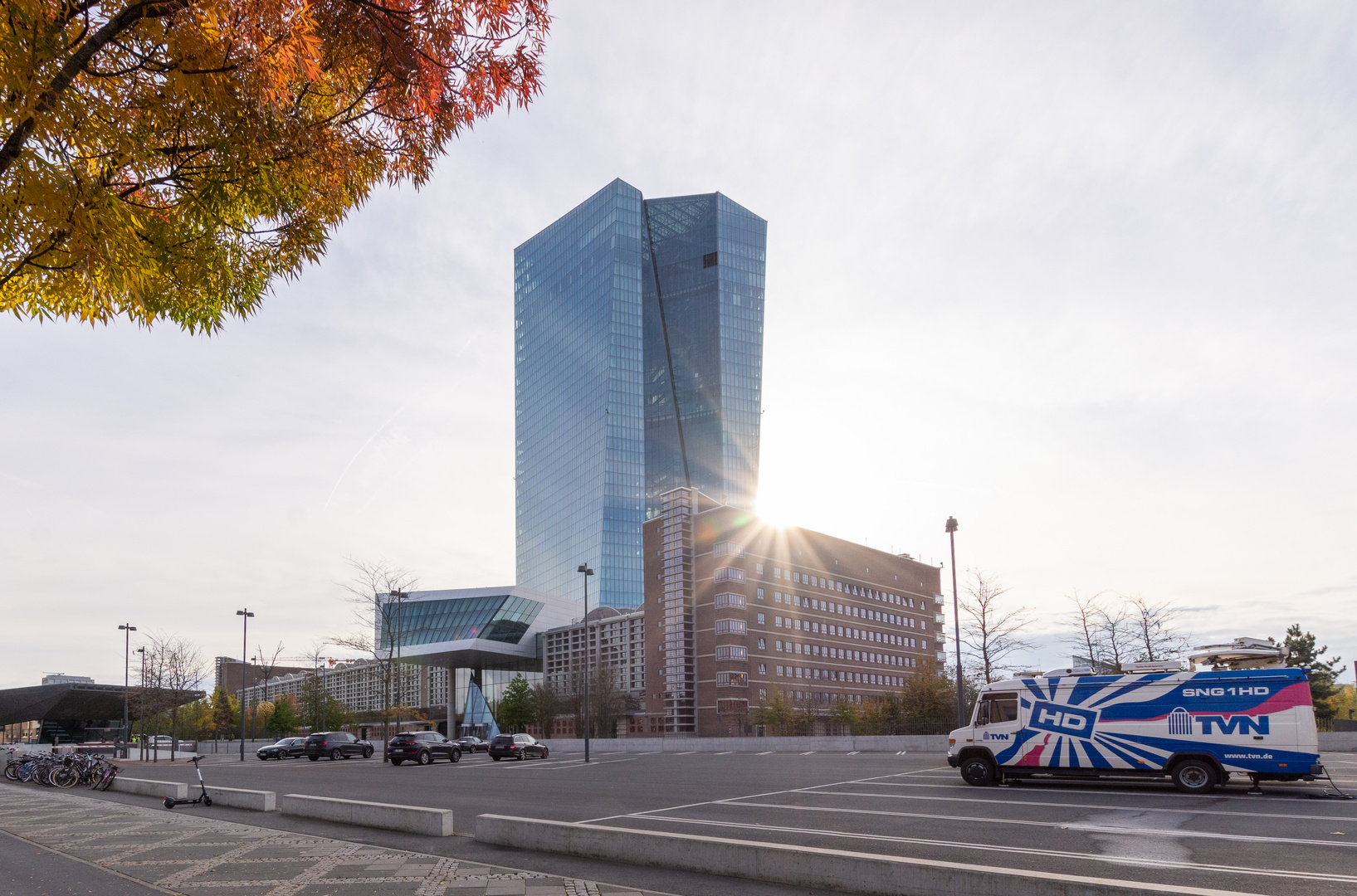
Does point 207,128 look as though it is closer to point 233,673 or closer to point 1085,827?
point 1085,827

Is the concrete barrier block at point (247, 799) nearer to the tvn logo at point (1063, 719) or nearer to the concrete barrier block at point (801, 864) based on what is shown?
the concrete barrier block at point (801, 864)

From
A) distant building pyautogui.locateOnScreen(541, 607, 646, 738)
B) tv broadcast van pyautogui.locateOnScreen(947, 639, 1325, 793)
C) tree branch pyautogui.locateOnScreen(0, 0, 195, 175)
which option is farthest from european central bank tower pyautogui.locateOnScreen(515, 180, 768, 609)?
tree branch pyautogui.locateOnScreen(0, 0, 195, 175)

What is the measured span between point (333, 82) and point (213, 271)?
68.3 inches

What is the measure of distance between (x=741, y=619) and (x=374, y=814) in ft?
251

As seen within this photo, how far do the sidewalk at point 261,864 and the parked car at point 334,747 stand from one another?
35431 mm

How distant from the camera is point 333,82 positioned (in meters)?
6.30

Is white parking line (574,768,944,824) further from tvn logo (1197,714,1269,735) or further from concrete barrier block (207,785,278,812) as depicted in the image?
tvn logo (1197,714,1269,735)

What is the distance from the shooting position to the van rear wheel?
18484 millimetres

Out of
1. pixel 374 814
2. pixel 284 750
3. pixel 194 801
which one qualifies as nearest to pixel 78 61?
pixel 374 814

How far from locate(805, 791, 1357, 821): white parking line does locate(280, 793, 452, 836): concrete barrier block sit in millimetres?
9626

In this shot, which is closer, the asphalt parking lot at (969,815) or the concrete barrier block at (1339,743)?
the asphalt parking lot at (969,815)

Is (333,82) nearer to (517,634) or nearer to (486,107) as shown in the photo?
(486,107)

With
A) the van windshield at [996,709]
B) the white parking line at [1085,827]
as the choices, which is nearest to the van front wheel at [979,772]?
the van windshield at [996,709]

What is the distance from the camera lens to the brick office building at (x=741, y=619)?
292 ft
